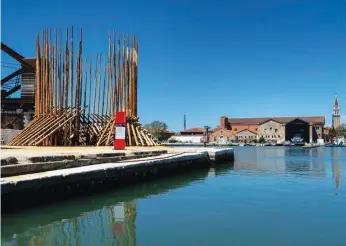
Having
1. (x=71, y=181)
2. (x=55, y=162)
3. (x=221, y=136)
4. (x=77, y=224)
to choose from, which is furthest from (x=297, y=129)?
(x=77, y=224)

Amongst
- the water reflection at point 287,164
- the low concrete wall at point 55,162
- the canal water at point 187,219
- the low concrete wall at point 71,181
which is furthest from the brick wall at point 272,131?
the canal water at point 187,219

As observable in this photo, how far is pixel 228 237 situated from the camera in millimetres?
7820

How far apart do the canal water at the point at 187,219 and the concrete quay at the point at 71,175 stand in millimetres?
355

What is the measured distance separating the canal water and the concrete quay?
35 centimetres

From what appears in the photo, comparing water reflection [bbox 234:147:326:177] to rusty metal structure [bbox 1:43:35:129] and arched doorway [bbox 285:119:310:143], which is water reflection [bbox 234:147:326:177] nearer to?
rusty metal structure [bbox 1:43:35:129]

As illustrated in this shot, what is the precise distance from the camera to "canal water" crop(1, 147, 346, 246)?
25.1ft

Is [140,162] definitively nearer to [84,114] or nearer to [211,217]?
[211,217]

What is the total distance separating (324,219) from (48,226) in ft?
21.4

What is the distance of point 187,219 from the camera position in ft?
30.7

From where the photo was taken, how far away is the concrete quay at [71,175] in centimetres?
931

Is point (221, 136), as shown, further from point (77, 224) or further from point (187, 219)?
point (77, 224)

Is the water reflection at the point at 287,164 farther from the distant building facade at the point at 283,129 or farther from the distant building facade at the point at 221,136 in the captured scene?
the distant building facade at the point at 221,136

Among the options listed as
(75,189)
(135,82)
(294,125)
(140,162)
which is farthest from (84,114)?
(294,125)

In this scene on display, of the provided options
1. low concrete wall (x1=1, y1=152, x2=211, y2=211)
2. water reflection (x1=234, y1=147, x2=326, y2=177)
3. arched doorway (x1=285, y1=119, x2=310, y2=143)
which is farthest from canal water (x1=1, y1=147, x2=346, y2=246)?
arched doorway (x1=285, y1=119, x2=310, y2=143)
